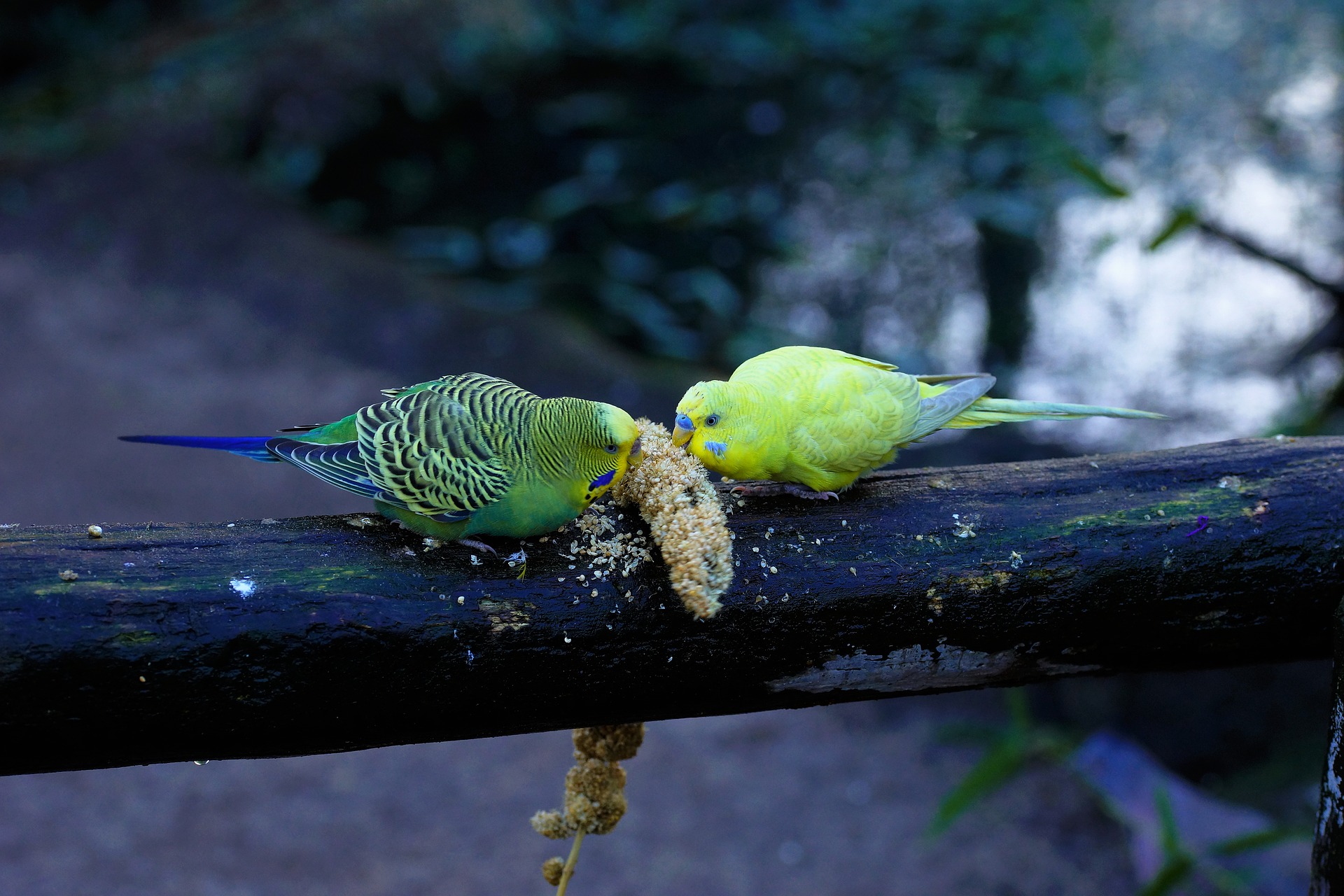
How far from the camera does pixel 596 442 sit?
2.53 m

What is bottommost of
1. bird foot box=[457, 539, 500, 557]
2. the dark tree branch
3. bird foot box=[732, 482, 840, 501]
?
bird foot box=[457, 539, 500, 557]

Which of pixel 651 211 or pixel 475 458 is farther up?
pixel 651 211

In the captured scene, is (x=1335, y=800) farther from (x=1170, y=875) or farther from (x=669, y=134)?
(x=669, y=134)

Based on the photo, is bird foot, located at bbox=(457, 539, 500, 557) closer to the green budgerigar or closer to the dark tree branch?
the green budgerigar

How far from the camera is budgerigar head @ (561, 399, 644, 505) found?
99.0 inches

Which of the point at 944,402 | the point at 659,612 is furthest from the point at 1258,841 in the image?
the point at 659,612

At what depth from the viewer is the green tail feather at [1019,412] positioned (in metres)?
2.92

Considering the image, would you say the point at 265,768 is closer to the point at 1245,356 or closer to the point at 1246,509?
the point at 1246,509

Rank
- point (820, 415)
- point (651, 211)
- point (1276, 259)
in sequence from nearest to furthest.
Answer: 1. point (820, 415)
2. point (1276, 259)
3. point (651, 211)

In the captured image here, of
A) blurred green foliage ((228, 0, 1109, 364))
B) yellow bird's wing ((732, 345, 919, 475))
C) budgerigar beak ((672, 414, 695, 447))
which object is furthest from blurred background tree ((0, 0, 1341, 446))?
budgerigar beak ((672, 414, 695, 447))

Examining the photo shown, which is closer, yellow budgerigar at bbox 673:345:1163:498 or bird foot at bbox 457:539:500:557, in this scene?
bird foot at bbox 457:539:500:557

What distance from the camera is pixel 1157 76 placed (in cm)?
705

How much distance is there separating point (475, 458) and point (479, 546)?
0.81 ft

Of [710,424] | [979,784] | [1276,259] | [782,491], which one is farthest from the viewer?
[1276,259]
